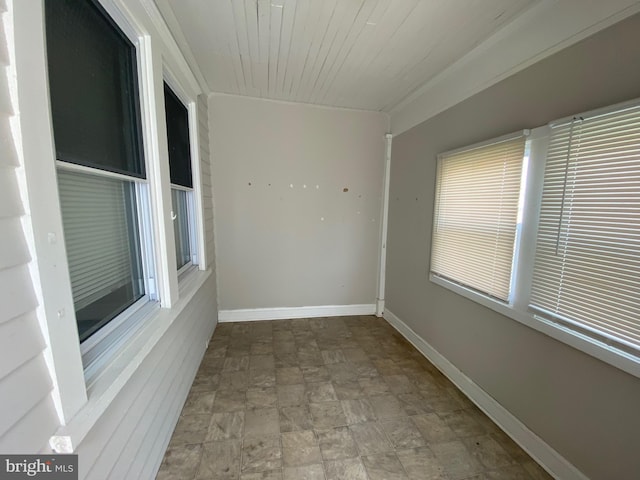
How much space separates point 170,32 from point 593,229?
271cm

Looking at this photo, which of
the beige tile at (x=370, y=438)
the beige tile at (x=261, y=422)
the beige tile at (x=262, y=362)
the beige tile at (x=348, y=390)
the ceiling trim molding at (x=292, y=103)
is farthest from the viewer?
the ceiling trim molding at (x=292, y=103)

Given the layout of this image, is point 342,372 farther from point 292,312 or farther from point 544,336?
point 544,336

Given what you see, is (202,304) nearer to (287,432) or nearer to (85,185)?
(287,432)

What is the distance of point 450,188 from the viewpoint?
2.26 metres

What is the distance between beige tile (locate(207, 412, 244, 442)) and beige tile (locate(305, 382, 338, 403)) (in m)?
0.52

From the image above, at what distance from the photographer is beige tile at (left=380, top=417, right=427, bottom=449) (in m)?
1.64

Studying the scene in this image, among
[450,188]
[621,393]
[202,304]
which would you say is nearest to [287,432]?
[202,304]

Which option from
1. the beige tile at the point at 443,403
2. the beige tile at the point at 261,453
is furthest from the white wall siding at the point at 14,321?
the beige tile at the point at 443,403

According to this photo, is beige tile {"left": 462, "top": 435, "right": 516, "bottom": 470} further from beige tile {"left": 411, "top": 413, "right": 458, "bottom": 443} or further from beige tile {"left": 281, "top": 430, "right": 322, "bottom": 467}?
beige tile {"left": 281, "top": 430, "right": 322, "bottom": 467}

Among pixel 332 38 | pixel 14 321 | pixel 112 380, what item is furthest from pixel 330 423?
pixel 332 38

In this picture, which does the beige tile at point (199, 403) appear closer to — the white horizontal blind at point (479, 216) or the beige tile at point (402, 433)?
the beige tile at point (402, 433)

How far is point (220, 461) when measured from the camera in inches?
59.0

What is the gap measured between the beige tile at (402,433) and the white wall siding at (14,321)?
5.72ft

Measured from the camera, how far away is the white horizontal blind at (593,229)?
115 cm
